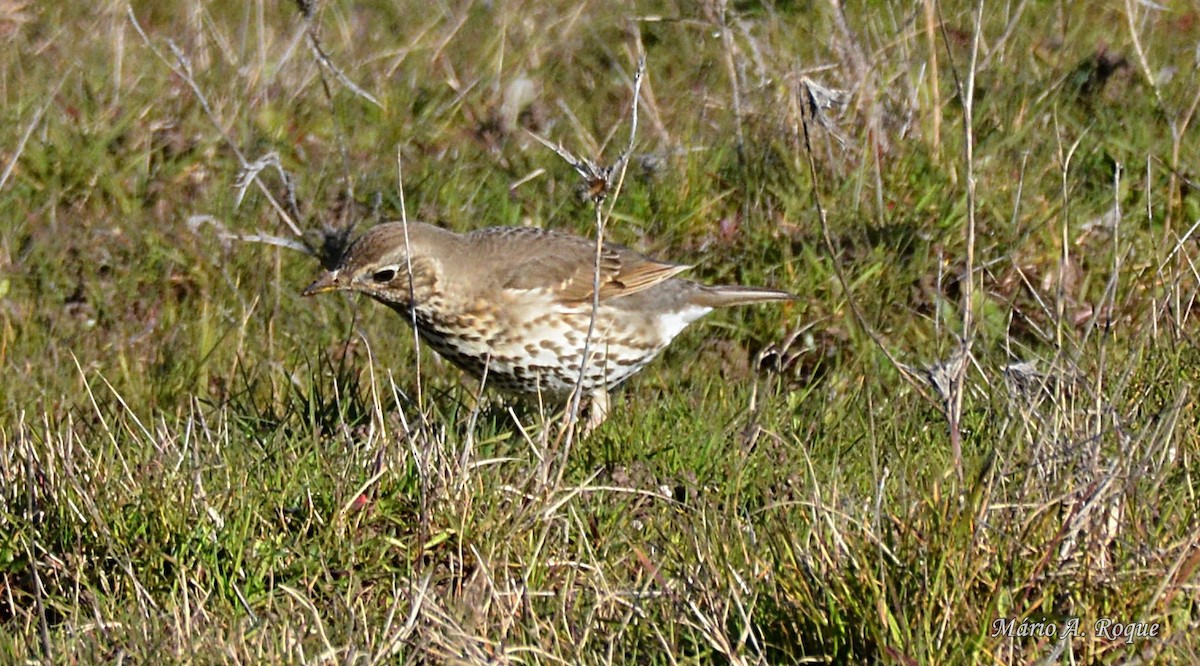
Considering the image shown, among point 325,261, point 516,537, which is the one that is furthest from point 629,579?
point 325,261

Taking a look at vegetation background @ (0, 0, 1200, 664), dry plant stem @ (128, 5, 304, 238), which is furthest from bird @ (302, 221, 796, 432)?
dry plant stem @ (128, 5, 304, 238)

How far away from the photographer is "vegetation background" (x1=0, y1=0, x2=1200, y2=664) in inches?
133

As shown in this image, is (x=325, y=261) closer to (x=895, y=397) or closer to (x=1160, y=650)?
(x=895, y=397)

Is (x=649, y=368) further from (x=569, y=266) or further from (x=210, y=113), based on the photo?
(x=210, y=113)

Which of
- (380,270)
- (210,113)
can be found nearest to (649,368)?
(380,270)

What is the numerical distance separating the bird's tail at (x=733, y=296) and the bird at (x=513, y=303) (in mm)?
11

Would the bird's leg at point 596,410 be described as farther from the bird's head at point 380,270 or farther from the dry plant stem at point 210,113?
the dry plant stem at point 210,113

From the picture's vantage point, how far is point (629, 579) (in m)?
3.87

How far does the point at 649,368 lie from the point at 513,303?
0.79 metres

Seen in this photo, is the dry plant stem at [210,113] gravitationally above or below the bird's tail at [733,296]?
above

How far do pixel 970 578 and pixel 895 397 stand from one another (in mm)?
1866

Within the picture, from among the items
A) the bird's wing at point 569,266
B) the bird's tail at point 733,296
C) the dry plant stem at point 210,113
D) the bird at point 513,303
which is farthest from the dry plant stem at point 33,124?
the bird's tail at point 733,296

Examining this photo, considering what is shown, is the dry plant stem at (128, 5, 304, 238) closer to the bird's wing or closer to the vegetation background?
the vegetation background

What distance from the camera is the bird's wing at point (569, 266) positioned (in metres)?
5.74
